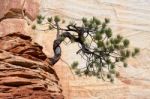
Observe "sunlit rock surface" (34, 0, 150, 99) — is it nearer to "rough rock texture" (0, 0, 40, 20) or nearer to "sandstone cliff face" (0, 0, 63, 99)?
"rough rock texture" (0, 0, 40, 20)

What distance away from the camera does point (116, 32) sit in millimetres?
8672

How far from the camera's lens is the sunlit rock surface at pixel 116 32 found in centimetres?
721

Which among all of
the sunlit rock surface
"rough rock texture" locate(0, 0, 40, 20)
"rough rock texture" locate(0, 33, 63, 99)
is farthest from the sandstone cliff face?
the sunlit rock surface

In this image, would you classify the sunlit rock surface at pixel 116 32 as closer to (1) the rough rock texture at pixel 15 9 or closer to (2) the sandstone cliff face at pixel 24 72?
(1) the rough rock texture at pixel 15 9

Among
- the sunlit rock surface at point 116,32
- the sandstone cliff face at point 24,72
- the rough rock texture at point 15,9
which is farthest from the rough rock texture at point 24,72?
the sunlit rock surface at point 116,32

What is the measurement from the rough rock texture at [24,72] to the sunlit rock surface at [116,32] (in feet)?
8.40

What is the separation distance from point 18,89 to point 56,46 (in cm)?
99

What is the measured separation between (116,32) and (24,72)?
15.5ft

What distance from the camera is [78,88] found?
284 inches

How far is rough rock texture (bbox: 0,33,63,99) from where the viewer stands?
3961 mm

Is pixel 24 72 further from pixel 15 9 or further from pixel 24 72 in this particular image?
pixel 15 9

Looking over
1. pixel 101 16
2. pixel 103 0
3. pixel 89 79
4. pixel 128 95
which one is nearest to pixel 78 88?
pixel 89 79

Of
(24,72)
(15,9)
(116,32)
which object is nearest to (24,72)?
(24,72)

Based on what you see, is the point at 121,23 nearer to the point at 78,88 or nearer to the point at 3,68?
the point at 78,88
